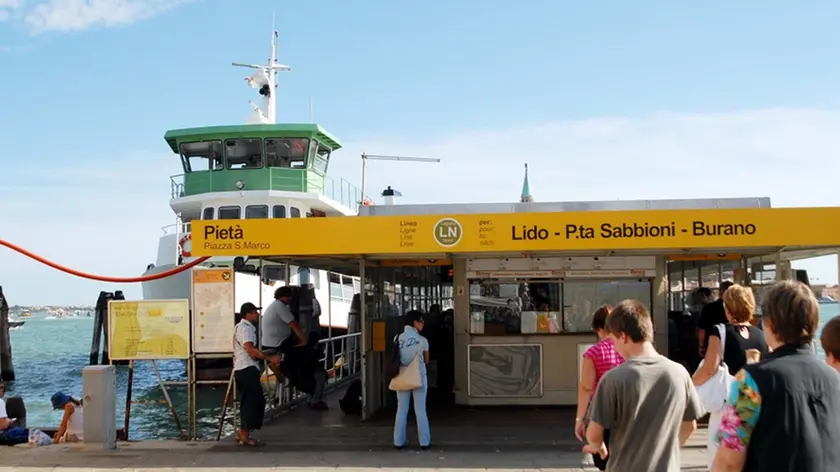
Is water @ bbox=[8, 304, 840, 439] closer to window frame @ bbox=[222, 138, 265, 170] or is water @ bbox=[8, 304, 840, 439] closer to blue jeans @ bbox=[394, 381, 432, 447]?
blue jeans @ bbox=[394, 381, 432, 447]

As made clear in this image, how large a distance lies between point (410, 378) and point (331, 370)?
7651 mm

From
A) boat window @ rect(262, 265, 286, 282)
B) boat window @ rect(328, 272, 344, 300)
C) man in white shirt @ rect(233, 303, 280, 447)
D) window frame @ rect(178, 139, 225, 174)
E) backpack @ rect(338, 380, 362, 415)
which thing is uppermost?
window frame @ rect(178, 139, 225, 174)

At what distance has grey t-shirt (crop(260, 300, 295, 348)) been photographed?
446 inches

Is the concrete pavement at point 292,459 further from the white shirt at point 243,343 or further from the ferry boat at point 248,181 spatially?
the ferry boat at point 248,181

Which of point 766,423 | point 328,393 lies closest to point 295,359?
point 328,393

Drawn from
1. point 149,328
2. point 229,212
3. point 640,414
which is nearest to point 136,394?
point 229,212

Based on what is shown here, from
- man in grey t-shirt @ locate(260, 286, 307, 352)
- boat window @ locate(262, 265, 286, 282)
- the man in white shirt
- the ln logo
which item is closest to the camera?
the man in white shirt

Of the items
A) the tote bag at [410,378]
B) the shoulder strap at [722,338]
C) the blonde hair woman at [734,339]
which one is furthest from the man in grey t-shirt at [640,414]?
the tote bag at [410,378]

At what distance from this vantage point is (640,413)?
12.6 feet

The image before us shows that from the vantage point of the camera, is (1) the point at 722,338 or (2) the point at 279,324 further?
(2) the point at 279,324

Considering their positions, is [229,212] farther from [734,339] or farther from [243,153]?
[734,339]

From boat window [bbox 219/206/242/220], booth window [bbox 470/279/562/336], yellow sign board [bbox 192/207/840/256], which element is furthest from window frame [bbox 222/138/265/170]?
yellow sign board [bbox 192/207/840/256]

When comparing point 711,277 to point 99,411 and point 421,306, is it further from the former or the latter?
point 99,411

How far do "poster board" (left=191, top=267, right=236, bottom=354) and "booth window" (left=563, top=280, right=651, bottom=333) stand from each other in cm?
459
